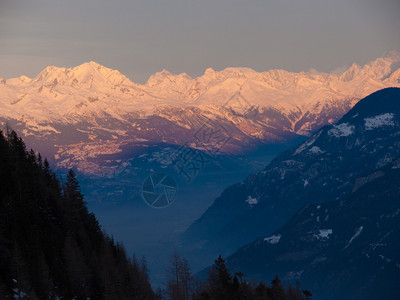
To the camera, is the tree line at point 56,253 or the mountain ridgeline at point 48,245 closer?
the mountain ridgeline at point 48,245

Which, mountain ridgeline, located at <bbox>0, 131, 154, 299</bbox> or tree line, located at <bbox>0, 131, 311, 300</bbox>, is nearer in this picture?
mountain ridgeline, located at <bbox>0, 131, 154, 299</bbox>

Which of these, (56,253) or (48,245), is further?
(48,245)

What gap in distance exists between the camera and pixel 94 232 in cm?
18638

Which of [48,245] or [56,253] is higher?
[48,245]

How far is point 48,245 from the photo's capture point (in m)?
155

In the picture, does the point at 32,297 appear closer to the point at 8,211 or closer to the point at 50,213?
the point at 8,211

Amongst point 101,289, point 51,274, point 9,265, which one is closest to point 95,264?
point 101,289

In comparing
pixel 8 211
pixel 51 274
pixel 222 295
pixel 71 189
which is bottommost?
pixel 222 295

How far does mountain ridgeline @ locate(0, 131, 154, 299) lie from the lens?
137 meters

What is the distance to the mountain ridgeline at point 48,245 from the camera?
13725 cm

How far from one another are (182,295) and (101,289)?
31766mm

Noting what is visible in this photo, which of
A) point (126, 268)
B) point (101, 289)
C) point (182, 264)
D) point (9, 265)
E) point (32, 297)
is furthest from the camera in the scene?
point (182, 264)

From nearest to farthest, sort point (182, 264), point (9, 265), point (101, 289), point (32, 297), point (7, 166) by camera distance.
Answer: point (32, 297) < point (9, 265) < point (101, 289) < point (7, 166) < point (182, 264)

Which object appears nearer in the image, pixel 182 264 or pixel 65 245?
pixel 65 245
